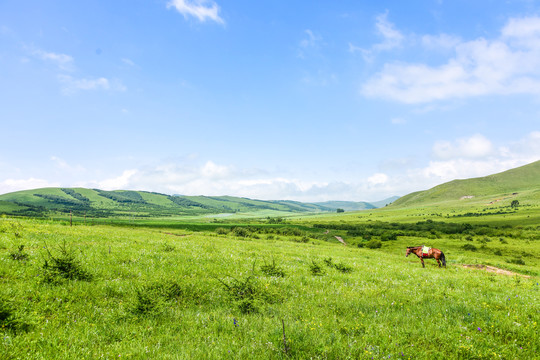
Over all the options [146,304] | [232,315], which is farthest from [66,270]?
[232,315]

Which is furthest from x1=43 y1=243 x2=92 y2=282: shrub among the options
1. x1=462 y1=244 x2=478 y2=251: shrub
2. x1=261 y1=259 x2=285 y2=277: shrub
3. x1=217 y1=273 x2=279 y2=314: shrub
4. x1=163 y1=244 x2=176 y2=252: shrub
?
x1=462 y1=244 x2=478 y2=251: shrub

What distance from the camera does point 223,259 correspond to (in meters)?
16.3

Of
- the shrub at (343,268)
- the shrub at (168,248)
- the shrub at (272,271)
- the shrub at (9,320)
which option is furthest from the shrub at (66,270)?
the shrub at (343,268)

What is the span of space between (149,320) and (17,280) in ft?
20.3

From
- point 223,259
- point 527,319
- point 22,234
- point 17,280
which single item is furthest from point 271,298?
point 22,234

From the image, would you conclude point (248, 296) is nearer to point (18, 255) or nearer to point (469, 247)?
point (18, 255)

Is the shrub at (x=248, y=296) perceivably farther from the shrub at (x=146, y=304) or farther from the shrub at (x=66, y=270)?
the shrub at (x=66, y=270)

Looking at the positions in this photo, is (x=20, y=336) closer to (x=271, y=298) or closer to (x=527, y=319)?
(x=271, y=298)

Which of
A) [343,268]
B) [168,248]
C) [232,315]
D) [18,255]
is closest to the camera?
[232,315]

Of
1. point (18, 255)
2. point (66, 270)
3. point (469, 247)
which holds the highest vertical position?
point (18, 255)

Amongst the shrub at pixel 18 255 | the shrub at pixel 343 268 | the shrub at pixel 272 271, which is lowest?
the shrub at pixel 343 268

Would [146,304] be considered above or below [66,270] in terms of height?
below

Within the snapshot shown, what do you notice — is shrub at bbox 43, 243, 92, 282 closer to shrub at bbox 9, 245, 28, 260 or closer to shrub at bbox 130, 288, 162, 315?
shrub at bbox 9, 245, 28, 260

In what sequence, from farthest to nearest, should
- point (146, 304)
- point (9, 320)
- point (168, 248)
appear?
1. point (168, 248)
2. point (146, 304)
3. point (9, 320)
